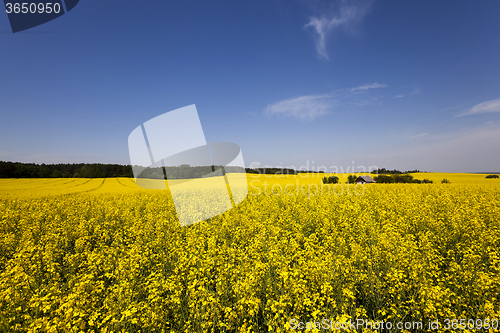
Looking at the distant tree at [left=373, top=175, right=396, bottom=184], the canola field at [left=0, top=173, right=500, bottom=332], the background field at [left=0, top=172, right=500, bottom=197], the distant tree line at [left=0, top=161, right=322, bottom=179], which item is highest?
the distant tree line at [left=0, top=161, right=322, bottom=179]

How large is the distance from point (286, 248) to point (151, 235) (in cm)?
589

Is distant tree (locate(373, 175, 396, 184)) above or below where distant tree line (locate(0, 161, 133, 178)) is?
below

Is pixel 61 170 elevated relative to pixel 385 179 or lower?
elevated

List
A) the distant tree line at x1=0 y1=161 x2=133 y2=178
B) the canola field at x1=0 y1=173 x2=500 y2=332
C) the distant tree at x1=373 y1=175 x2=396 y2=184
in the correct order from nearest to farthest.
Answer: the canola field at x1=0 y1=173 x2=500 y2=332 < the distant tree at x1=373 y1=175 x2=396 y2=184 < the distant tree line at x1=0 y1=161 x2=133 y2=178

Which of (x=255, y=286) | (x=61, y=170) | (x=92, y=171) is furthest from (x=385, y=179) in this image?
(x=61, y=170)

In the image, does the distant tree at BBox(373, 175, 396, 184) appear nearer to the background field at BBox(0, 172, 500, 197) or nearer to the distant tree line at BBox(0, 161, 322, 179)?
the background field at BBox(0, 172, 500, 197)

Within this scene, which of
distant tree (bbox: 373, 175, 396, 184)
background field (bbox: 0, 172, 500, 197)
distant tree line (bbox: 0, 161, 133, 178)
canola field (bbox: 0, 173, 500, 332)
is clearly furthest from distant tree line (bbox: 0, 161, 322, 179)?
canola field (bbox: 0, 173, 500, 332)

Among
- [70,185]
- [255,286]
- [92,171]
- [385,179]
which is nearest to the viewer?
[255,286]

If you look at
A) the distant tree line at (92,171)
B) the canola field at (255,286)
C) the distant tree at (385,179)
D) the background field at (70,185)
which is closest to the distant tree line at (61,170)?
the distant tree line at (92,171)

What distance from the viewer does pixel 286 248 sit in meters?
5.90

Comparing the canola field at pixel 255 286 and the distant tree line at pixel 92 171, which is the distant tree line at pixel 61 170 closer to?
the distant tree line at pixel 92 171

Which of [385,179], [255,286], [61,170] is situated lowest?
[255,286]

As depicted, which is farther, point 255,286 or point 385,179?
point 385,179

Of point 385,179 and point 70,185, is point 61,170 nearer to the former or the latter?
point 70,185
